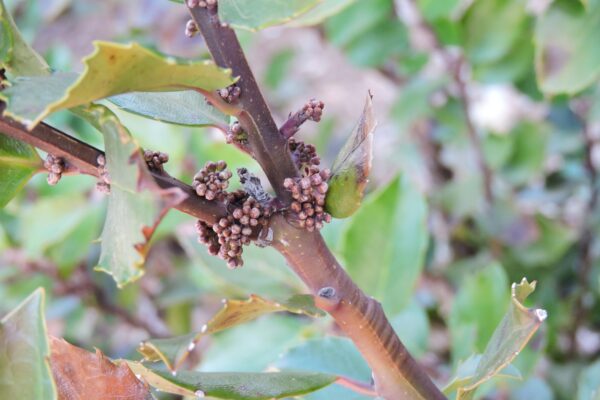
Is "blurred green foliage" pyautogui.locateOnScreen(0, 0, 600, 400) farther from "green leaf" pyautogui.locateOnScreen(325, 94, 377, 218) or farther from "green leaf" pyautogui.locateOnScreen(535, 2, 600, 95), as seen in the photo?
"green leaf" pyautogui.locateOnScreen(325, 94, 377, 218)

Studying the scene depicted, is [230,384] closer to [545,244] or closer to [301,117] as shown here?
[301,117]

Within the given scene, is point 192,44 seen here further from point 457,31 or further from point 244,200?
point 244,200

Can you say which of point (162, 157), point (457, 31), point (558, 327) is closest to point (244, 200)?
point (162, 157)

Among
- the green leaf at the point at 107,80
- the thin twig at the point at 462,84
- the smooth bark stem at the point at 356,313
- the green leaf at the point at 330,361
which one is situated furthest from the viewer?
the thin twig at the point at 462,84

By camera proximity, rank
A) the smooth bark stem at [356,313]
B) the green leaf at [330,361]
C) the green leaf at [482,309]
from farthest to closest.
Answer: the green leaf at [482,309]
the green leaf at [330,361]
the smooth bark stem at [356,313]

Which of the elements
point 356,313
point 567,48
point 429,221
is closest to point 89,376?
point 356,313

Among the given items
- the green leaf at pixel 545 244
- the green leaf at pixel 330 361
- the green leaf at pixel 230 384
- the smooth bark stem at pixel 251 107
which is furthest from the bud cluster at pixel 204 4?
the green leaf at pixel 545 244

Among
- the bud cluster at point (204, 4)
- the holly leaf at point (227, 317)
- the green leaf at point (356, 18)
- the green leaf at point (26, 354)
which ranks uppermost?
the green leaf at point (356, 18)

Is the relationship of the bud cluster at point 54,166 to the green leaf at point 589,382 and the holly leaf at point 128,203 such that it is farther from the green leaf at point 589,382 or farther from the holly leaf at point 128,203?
the green leaf at point 589,382
